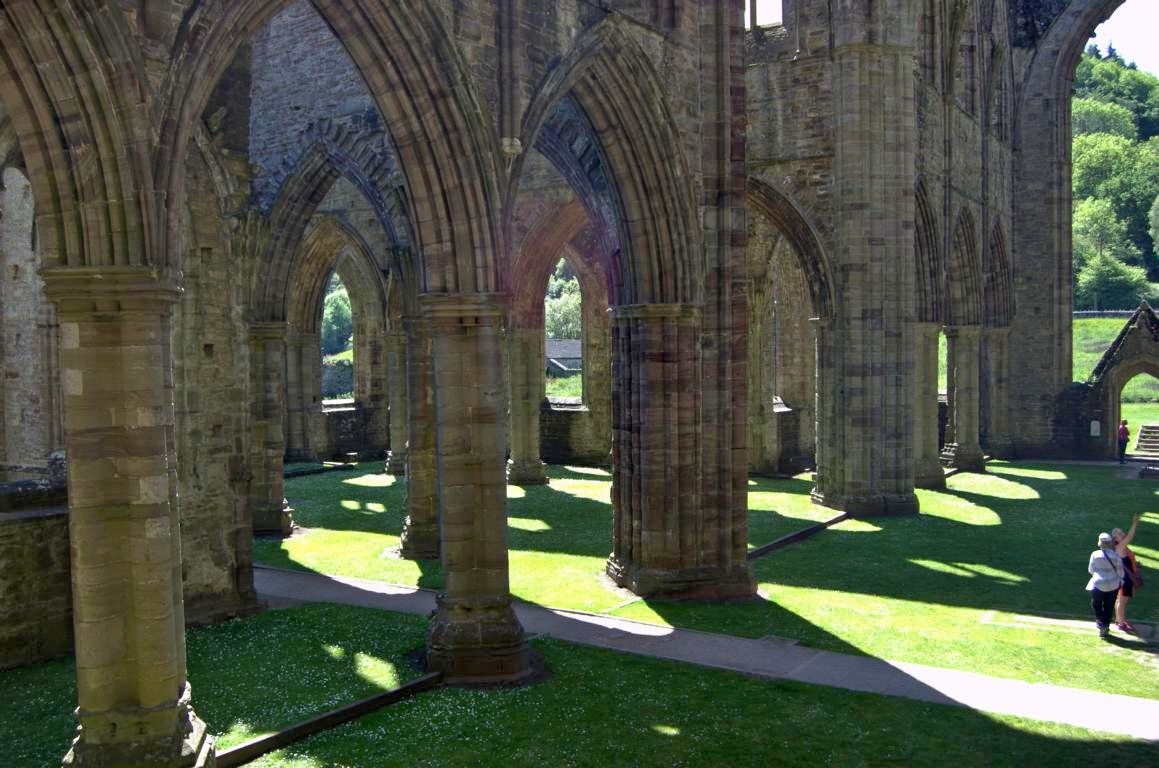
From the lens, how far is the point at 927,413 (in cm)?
2305

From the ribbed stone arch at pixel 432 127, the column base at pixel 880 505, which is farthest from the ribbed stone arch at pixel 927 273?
the ribbed stone arch at pixel 432 127

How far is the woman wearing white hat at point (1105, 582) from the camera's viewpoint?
10.7m

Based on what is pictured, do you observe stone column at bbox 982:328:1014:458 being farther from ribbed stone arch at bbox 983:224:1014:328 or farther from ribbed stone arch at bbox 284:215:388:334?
ribbed stone arch at bbox 284:215:388:334

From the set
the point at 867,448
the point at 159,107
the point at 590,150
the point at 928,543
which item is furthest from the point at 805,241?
the point at 159,107

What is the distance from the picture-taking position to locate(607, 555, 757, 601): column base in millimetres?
12695

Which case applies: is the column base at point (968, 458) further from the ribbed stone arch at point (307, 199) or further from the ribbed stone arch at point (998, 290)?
the ribbed stone arch at point (307, 199)

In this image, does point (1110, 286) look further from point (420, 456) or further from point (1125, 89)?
point (420, 456)

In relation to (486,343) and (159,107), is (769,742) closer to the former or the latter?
(486,343)

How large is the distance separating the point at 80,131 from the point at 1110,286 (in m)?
59.8

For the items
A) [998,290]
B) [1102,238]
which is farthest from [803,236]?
[1102,238]

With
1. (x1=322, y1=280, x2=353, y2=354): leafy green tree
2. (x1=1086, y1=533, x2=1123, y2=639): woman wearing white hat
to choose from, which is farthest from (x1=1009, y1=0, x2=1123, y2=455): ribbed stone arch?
(x1=322, y1=280, x2=353, y2=354): leafy green tree

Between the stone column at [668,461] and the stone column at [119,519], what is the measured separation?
6.86 m

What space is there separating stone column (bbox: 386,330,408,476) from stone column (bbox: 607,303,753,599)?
10.3 meters

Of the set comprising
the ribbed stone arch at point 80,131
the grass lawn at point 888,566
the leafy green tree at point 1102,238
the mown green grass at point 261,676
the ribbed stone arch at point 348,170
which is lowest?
the grass lawn at point 888,566
